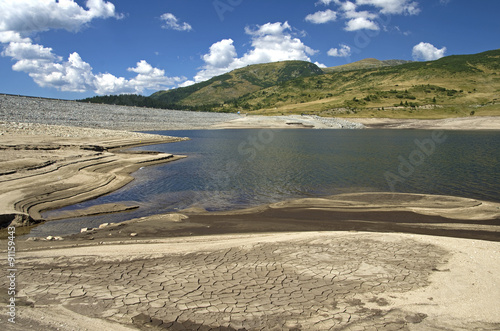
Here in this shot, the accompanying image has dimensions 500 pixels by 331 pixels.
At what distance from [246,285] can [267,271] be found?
41.4 inches

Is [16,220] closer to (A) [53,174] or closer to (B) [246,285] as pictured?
(A) [53,174]

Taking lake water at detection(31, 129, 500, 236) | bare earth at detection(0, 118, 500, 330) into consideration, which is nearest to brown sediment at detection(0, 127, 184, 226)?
bare earth at detection(0, 118, 500, 330)

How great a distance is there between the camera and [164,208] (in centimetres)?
1845

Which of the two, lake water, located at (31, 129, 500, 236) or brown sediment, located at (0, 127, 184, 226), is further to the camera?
lake water, located at (31, 129, 500, 236)

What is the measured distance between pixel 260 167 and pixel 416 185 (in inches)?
581

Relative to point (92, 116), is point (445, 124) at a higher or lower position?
lower

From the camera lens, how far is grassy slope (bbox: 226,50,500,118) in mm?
112125

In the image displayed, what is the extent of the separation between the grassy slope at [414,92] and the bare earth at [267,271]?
110289mm

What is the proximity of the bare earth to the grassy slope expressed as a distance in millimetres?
110289

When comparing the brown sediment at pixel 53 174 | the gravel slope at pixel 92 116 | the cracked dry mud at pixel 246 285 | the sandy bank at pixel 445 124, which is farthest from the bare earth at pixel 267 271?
the sandy bank at pixel 445 124

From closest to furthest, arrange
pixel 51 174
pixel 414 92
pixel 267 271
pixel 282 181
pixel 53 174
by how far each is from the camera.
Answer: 1. pixel 267 271
2. pixel 51 174
3. pixel 53 174
4. pixel 282 181
5. pixel 414 92

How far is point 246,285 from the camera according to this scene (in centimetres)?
840

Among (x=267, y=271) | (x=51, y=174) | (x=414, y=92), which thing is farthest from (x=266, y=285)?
(x=414, y=92)

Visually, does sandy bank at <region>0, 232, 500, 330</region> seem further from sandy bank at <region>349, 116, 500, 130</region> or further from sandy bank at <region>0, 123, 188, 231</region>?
sandy bank at <region>349, 116, 500, 130</region>
